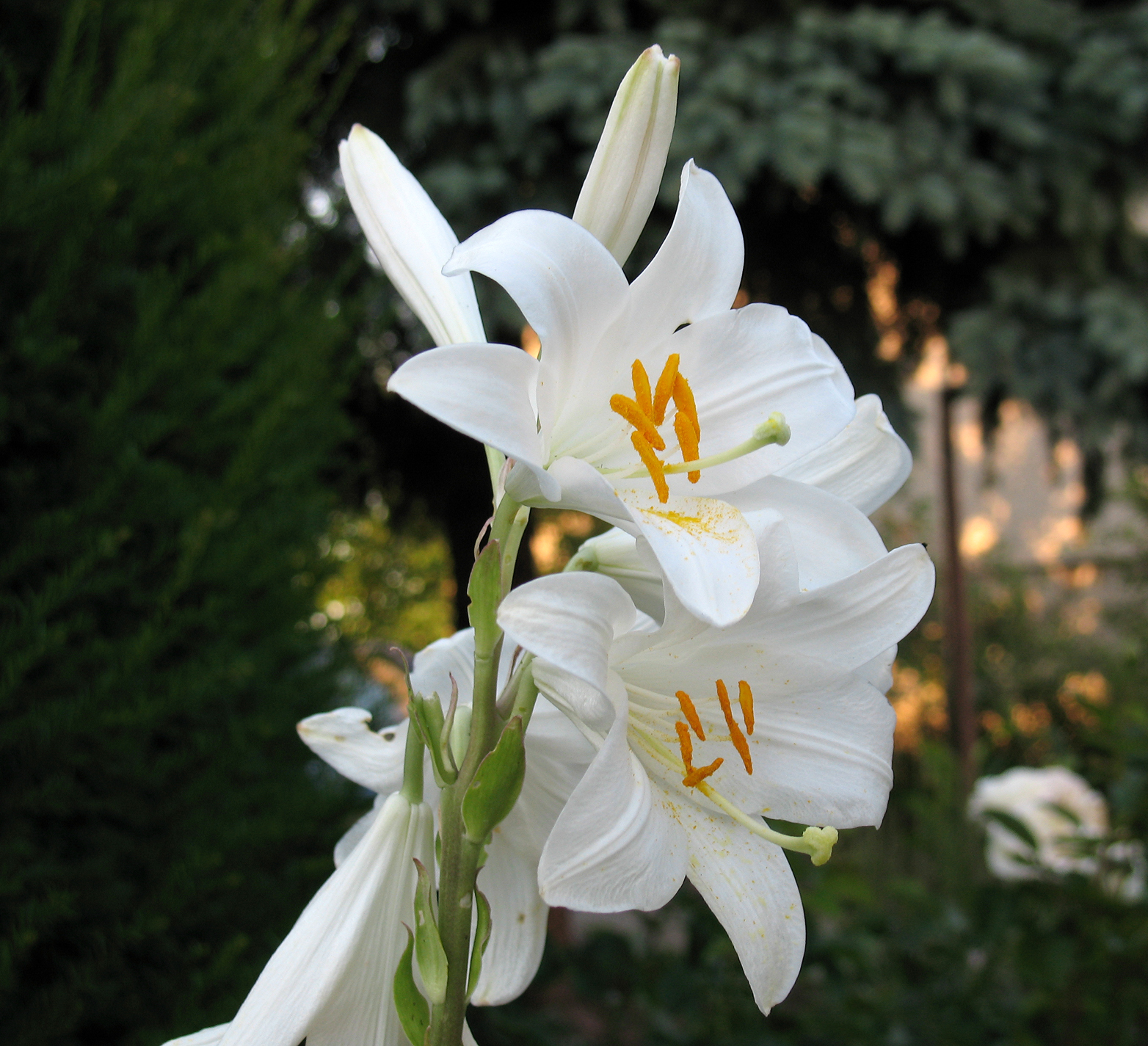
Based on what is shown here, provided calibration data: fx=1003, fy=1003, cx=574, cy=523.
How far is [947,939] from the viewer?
88.7 inches

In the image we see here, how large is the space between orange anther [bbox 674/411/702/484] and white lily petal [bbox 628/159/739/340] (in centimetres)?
9

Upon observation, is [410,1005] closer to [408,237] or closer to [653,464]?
[653,464]

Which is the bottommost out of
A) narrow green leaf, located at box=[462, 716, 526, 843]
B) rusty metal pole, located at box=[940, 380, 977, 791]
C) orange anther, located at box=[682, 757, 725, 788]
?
rusty metal pole, located at box=[940, 380, 977, 791]

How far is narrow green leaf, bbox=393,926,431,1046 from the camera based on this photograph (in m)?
0.68

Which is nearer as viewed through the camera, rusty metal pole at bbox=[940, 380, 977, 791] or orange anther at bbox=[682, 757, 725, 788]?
orange anther at bbox=[682, 757, 725, 788]

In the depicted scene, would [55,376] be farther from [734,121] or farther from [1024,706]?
[1024,706]

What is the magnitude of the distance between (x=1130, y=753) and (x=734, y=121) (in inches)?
91.8

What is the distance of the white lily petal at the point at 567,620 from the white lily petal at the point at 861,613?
0.12 meters

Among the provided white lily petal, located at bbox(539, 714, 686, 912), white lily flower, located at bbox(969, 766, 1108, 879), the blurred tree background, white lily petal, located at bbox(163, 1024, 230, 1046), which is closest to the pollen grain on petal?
white lily petal, located at bbox(539, 714, 686, 912)

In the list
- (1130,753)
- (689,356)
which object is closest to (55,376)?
(689,356)

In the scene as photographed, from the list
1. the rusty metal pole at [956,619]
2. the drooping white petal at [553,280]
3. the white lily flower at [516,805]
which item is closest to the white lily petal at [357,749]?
the white lily flower at [516,805]

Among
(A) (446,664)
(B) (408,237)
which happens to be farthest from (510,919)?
(B) (408,237)

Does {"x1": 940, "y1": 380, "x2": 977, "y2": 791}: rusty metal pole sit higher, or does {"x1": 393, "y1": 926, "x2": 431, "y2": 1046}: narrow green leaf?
{"x1": 393, "y1": 926, "x2": 431, "y2": 1046}: narrow green leaf

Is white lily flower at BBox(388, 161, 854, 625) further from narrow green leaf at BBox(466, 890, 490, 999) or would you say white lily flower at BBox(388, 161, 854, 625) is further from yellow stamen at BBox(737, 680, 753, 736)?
narrow green leaf at BBox(466, 890, 490, 999)
